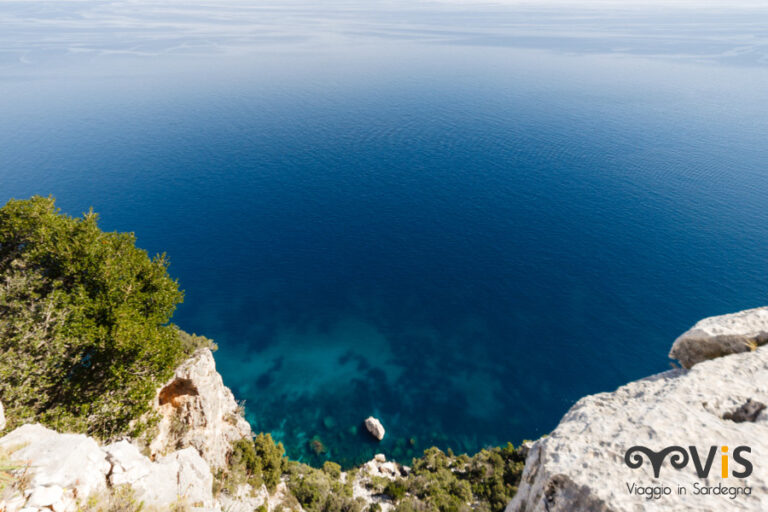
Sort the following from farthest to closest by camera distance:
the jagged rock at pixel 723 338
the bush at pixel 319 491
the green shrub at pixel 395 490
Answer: the green shrub at pixel 395 490 → the bush at pixel 319 491 → the jagged rock at pixel 723 338

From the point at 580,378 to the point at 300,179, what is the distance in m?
90.2

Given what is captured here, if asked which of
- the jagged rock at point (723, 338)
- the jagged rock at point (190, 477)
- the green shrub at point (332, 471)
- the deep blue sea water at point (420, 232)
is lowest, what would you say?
the green shrub at point (332, 471)

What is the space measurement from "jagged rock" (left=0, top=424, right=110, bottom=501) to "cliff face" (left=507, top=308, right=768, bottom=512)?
1611 cm

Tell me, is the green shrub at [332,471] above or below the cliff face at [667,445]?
below

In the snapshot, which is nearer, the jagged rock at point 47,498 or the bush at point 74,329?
the jagged rock at point 47,498

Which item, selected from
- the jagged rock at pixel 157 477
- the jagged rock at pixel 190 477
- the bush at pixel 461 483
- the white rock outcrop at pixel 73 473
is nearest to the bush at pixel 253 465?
the jagged rock at pixel 190 477

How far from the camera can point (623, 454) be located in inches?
414

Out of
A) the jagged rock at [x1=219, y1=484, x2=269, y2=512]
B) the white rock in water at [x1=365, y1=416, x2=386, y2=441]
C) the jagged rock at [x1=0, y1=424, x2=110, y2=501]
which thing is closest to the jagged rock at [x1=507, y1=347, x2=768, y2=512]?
the jagged rock at [x1=0, y1=424, x2=110, y2=501]

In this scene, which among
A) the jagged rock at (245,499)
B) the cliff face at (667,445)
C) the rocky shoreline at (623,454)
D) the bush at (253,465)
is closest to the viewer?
the cliff face at (667,445)

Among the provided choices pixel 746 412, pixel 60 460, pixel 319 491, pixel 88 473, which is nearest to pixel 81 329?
pixel 60 460

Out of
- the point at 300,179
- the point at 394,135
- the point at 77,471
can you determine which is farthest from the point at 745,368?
the point at 394,135

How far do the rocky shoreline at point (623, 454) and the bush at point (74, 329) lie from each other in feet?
20.3

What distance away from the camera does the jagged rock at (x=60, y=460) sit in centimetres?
1212

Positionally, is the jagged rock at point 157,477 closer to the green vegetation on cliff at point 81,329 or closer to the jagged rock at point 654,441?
the green vegetation on cliff at point 81,329
